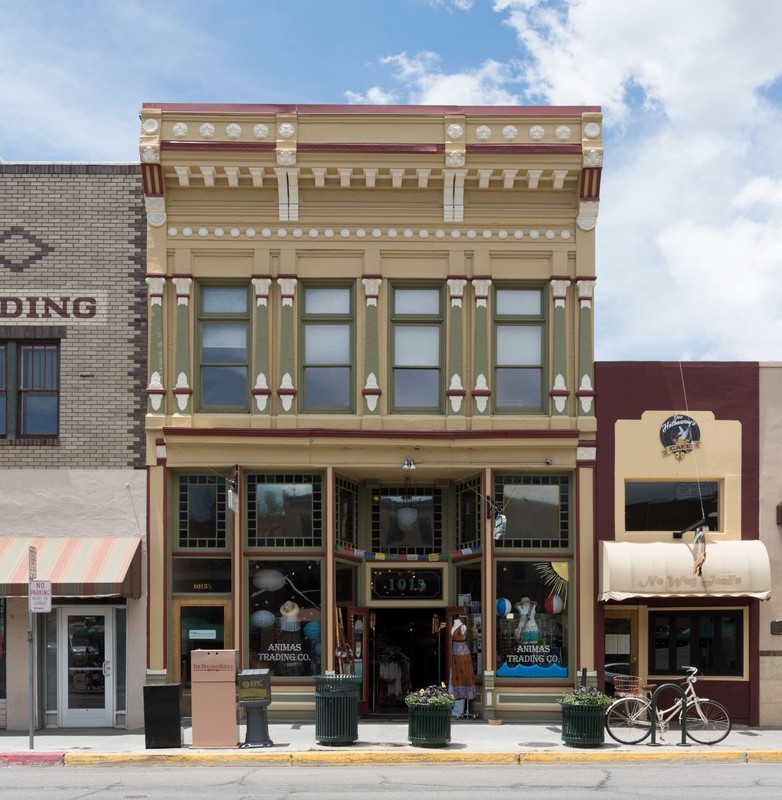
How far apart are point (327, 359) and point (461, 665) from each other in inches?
243

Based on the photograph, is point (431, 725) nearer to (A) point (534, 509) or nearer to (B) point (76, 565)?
(A) point (534, 509)

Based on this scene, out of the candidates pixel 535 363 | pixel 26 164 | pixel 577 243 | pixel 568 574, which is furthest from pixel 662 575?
pixel 26 164

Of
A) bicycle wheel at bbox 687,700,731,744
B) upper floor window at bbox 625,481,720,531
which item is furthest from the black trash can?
upper floor window at bbox 625,481,720,531

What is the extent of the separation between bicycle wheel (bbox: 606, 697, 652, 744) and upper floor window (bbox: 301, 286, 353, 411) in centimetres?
712

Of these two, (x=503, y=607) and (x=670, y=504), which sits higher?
(x=670, y=504)

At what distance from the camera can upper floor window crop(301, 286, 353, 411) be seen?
2158 centimetres

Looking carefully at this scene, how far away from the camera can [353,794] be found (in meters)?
14.4

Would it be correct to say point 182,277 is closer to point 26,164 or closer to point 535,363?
point 26,164

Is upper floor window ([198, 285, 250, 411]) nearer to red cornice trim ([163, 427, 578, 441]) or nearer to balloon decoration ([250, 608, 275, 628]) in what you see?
red cornice trim ([163, 427, 578, 441])

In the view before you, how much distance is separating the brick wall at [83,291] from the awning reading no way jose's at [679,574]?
8765mm

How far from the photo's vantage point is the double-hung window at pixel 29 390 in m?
21.3

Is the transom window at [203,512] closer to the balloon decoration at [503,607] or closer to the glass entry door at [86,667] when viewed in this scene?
the glass entry door at [86,667]

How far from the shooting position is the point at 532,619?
21328 millimetres

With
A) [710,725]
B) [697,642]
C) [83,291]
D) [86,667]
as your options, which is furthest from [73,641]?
[697,642]
